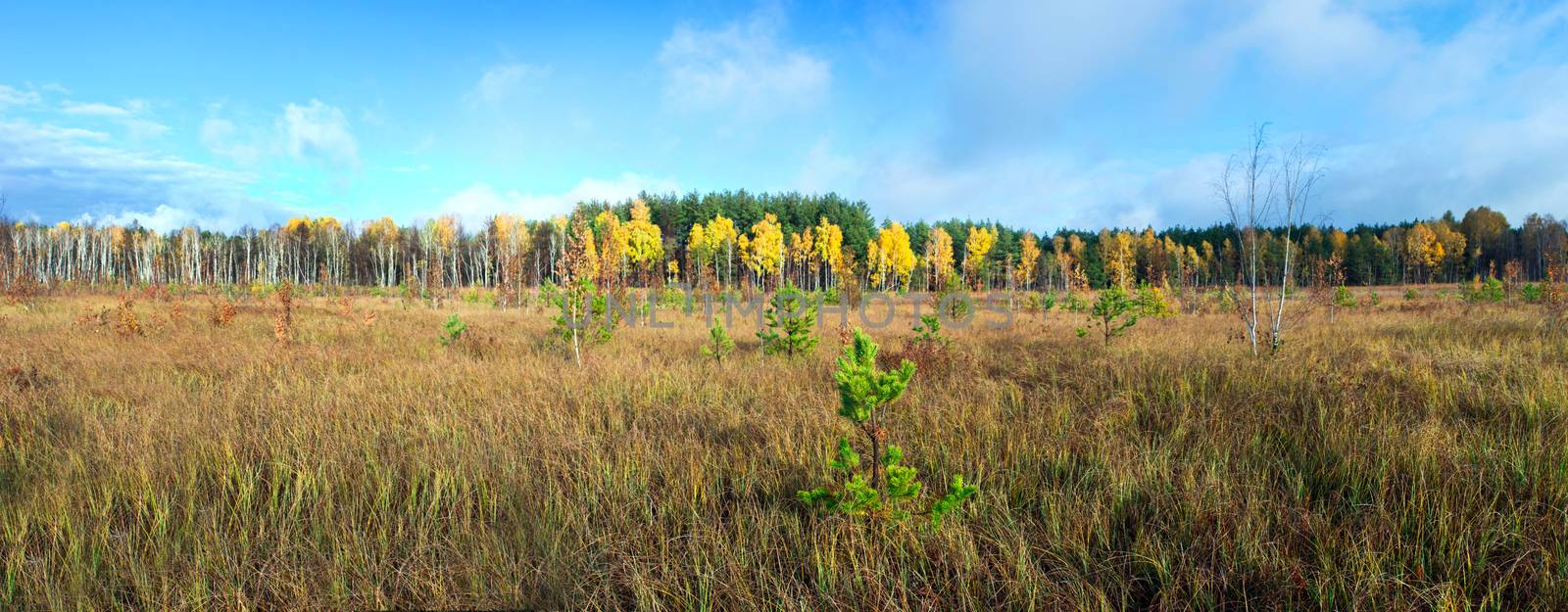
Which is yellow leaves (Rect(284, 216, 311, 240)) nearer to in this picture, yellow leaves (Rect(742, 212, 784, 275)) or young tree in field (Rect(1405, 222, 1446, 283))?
yellow leaves (Rect(742, 212, 784, 275))

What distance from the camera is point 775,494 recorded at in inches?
123

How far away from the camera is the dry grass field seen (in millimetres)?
2229

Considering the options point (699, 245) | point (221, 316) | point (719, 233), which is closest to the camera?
point (221, 316)

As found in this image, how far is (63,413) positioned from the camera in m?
4.68

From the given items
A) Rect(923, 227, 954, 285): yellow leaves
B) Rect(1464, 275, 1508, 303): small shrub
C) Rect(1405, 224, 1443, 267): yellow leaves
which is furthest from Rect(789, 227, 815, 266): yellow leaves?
Rect(1405, 224, 1443, 267): yellow leaves

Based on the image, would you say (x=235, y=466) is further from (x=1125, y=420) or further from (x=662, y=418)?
(x=1125, y=420)

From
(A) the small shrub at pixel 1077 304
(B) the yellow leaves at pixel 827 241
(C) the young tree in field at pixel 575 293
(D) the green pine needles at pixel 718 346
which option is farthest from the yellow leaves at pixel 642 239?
(D) the green pine needles at pixel 718 346

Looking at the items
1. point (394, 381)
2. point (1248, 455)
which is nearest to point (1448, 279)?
point (1248, 455)

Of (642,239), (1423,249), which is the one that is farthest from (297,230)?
(1423,249)

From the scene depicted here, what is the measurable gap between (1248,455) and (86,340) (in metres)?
14.4

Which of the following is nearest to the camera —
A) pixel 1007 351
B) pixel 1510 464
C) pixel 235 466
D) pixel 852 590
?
pixel 852 590

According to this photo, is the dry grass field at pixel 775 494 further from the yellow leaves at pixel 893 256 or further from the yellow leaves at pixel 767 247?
the yellow leaves at pixel 893 256

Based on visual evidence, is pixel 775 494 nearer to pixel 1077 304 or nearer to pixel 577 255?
pixel 577 255

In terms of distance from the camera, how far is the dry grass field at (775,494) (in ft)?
7.31
